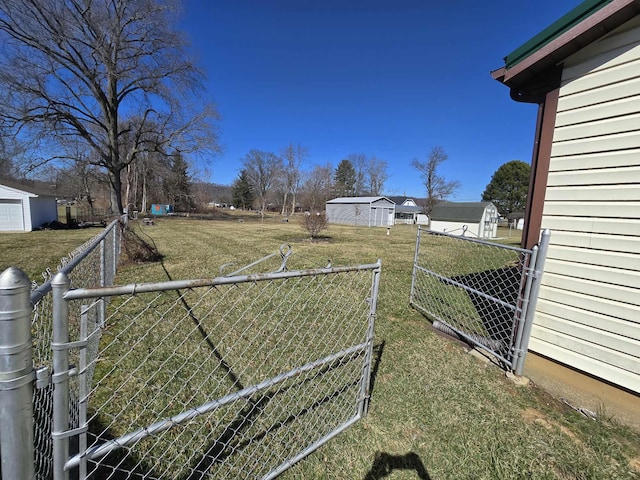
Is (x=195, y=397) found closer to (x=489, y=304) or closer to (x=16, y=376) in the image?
(x=16, y=376)

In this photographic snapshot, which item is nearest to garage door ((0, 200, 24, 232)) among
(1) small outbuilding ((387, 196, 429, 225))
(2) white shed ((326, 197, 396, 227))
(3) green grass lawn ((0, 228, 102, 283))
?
(3) green grass lawn ((0, 228, 102, 283))

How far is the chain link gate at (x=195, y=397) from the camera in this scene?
38.2 inches

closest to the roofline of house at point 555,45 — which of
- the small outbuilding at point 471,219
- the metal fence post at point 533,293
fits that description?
the metal fence post at point 533,293

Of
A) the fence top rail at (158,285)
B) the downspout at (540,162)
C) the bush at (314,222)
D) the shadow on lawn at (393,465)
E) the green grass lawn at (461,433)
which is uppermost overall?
the downspout at (540,162)

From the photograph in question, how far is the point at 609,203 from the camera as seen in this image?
2.46 meters

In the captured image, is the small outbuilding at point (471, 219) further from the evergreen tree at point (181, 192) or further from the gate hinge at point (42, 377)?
the evergreen tree at point (181, 192)

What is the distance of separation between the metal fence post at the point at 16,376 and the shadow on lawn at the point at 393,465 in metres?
1.60

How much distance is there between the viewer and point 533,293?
252 centimetres

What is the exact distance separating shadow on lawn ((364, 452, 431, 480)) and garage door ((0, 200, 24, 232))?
19911 millimetres

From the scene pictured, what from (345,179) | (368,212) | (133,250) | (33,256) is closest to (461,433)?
(133,250)

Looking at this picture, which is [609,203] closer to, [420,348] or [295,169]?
[420,348]

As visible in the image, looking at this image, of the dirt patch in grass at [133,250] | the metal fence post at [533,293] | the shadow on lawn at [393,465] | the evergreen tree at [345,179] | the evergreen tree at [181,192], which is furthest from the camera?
the evergreen tree at [345,179]

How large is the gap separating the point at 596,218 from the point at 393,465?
2671 mm

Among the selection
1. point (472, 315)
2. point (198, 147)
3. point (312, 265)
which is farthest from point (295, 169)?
point (472, 315)
